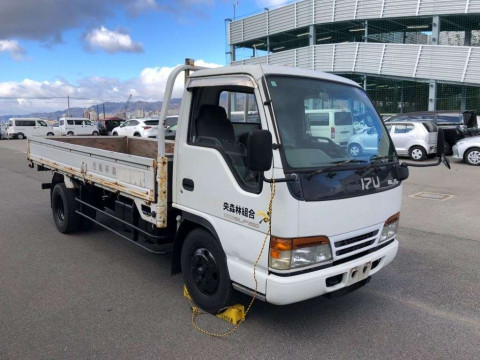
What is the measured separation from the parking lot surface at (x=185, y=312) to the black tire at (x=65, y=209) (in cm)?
19

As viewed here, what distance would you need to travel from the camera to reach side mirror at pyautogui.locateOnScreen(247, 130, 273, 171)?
268 centimetres

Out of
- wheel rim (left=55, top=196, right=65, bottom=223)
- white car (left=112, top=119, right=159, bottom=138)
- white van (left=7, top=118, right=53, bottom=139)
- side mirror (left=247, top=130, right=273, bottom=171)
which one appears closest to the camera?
side mirror (left=247, top=130, right=273, bottom=171)

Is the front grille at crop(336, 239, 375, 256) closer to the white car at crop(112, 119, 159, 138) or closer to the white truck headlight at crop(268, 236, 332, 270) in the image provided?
the white truck headlight at crop(268, 236, 332, 270)

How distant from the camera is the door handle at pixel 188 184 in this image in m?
3.56

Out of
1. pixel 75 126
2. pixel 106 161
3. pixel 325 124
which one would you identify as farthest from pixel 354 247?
pixel 75 126

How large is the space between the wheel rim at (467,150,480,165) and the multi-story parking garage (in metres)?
7.11

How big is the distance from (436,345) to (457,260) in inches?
91.2

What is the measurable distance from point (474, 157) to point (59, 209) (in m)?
13.4

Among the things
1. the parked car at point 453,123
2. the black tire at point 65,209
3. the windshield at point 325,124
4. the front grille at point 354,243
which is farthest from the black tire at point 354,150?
the parked car at point 453,123

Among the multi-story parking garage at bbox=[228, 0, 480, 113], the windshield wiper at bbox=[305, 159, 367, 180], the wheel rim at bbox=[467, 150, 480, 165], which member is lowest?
the wheel rim at bbox=[467, 150, 480, 165]

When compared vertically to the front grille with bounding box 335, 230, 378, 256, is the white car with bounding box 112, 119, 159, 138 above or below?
above

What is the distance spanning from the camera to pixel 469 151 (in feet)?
45.9

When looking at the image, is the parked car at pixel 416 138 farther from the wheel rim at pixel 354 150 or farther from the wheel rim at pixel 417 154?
the wheel rim at pixel 354 150

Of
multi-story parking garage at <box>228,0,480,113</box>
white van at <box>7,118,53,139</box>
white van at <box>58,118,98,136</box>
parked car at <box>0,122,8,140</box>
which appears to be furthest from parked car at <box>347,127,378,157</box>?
parked car at <box>0,122,8,140</box>
